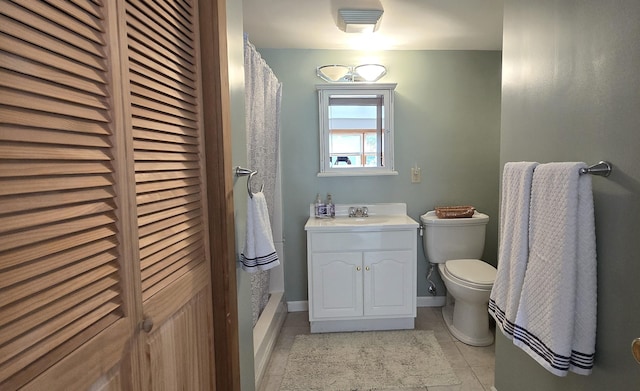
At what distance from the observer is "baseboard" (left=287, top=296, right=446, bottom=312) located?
2795 mm

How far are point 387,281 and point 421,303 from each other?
27.5 inches

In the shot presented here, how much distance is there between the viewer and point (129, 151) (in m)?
0.69

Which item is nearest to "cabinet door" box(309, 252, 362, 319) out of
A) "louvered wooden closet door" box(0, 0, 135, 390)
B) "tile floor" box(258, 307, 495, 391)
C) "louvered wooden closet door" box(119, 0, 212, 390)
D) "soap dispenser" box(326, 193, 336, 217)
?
"tile floor" box(258, 307, 495, 391)

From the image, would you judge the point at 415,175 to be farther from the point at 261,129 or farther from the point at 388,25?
the point at 261,129

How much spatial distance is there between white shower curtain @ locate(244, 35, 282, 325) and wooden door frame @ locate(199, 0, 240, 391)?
696 millimetres

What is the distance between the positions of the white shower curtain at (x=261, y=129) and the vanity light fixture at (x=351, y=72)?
0.38 metres

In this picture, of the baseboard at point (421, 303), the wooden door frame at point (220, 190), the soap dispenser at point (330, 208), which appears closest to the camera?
the wooden door frame at point (220, 190)

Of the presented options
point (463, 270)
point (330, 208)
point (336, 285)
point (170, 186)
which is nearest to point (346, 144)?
point (330, 208)

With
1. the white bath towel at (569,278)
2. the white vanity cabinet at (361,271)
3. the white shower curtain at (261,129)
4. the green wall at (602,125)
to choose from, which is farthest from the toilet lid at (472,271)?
the white shower curtain at (261,129)

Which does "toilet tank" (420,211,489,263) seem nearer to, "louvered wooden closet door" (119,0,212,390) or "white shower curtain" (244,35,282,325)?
"white shower curtain" (244,35,282,325)

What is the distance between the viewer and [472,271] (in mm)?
2236

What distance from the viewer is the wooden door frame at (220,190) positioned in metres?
1.04

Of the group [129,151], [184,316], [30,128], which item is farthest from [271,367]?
[30,128]

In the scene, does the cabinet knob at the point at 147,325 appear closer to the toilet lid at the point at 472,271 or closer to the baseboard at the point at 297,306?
the toilet lid at the point at 472,271
